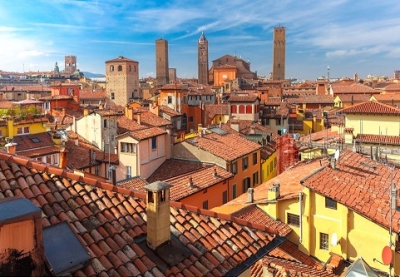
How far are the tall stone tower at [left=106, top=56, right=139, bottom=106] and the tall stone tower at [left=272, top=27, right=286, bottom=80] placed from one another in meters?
53.0

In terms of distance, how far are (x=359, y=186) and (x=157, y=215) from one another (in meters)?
11.1

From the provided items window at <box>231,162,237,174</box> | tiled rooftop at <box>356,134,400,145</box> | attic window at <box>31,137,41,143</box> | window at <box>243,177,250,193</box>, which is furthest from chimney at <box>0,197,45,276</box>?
attic window at <box>31,137,41,143</box>

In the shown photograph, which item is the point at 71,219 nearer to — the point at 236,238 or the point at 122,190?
the point at 122,190

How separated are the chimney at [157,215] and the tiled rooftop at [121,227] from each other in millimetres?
204

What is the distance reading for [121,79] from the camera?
7088 cm

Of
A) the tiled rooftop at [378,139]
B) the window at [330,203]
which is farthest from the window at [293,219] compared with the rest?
the tiled rooftop at [378,139]

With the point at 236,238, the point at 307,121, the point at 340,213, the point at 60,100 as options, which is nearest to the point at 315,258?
the point at 340,213

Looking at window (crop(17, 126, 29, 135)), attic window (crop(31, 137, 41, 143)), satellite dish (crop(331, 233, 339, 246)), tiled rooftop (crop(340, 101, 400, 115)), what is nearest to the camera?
satellite dish (crop(331, 233, 339, 246))

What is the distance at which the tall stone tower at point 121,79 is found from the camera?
232 ft

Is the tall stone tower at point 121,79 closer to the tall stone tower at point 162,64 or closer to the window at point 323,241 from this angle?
the tall stone tower at point 162,64

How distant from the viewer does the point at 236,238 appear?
6.31 meters

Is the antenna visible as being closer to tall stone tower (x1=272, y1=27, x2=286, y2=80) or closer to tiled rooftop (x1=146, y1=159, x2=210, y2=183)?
tiled rooftop (x1=146, y1=159, x2=210, y2=183)

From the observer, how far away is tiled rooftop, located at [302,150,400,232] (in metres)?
12.4

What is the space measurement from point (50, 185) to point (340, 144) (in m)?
20.0
